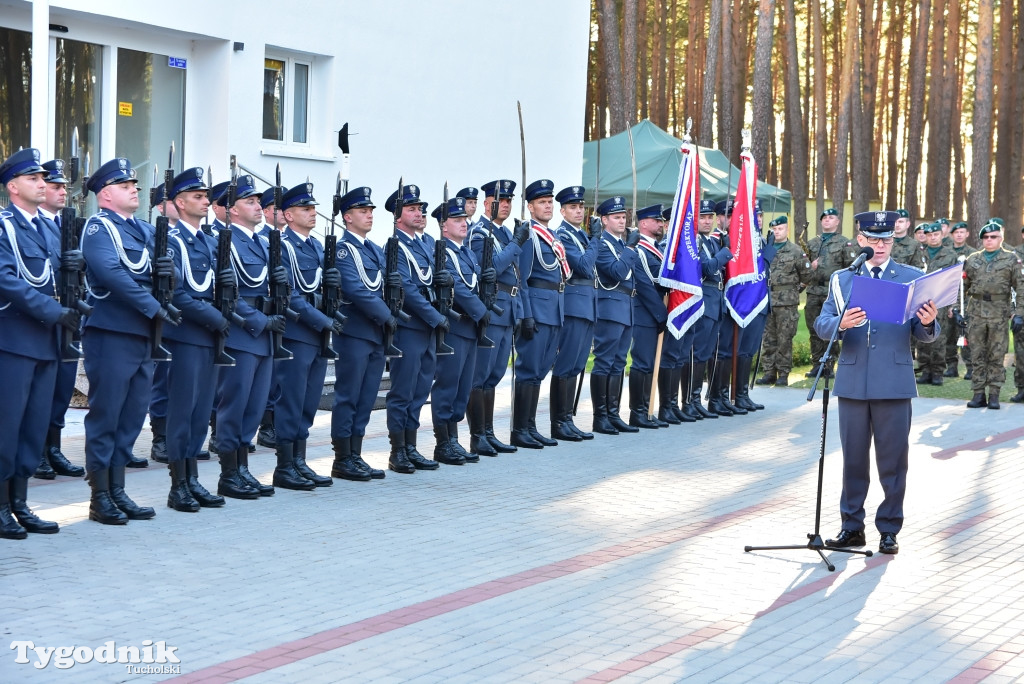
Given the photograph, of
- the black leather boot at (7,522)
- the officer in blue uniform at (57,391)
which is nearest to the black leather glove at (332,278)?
the officer in blue uniform at (57,391)

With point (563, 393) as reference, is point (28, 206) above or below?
A: above

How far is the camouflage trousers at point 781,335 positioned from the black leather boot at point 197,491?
10201 millimetres

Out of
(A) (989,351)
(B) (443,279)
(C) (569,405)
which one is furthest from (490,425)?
(A) (989,351)

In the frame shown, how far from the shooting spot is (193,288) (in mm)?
8016

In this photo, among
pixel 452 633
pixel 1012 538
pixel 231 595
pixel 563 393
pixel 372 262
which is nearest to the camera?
pixel 452 633

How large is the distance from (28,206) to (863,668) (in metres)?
4.84

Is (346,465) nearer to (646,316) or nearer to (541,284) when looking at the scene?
(541,284)

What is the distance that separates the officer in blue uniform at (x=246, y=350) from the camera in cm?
843

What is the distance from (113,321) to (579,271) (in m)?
4.83

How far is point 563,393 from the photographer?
11891mm

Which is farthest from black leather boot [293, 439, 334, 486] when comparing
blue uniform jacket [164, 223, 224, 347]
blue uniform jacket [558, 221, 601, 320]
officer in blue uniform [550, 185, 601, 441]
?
blue uniform jacket [558, 221, 601, 320]

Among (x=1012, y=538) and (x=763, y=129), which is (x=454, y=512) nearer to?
(x=1012, y=538)

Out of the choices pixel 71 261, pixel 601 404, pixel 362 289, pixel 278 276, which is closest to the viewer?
pixel 71 261

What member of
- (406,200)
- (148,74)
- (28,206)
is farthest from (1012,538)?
(148,74)
